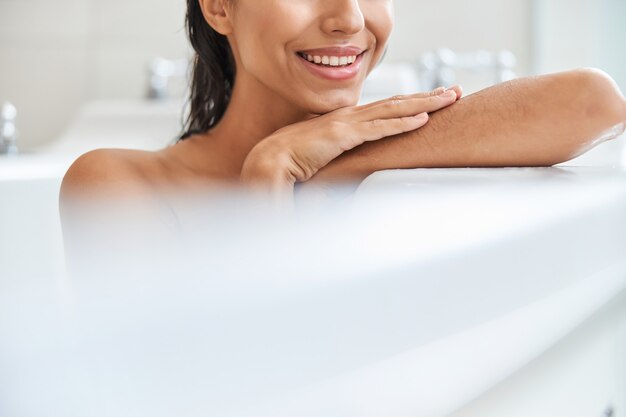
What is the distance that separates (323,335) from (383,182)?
0.98 feet

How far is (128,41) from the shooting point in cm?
239

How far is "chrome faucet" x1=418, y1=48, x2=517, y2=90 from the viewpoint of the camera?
212 centimetres

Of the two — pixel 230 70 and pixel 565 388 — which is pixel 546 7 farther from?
pixel 565 388

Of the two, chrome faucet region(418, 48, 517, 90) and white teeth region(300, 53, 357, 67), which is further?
chrome faucet region(418, 48, 517, 90)

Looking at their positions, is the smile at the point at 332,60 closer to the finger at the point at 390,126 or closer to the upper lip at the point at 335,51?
the upper lip at the point at 335,51

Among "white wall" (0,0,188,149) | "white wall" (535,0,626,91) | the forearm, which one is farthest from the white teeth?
"white wall" (535,0,626,91)

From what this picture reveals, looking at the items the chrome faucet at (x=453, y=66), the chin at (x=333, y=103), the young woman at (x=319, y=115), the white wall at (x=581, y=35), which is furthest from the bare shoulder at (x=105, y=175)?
the white wall at (x=581, y=35)

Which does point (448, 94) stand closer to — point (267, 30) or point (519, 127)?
point (519, 127)

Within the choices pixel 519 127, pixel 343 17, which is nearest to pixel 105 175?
pixel 343 17

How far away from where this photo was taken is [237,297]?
1.17 feet

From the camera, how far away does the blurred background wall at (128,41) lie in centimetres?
235

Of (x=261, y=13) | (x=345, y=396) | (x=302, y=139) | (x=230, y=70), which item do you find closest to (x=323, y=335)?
(x=345, y=396)

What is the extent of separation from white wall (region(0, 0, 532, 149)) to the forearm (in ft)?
5.60

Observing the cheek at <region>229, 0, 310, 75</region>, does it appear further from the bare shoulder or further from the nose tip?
the bare shoulder
